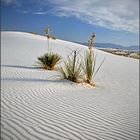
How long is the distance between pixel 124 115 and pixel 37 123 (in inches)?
78.9

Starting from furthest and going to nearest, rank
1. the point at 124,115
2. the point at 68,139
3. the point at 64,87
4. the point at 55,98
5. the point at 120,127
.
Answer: the point at 64,87, the point at 55,98, the point at 124,115, the point at 120,127, the point at 68,139

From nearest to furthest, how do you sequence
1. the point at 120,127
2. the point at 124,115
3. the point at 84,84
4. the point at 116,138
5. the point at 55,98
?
the point at 116,138 → the point at 120,127 → the point at 124,115 → the point at 55,98 → the point at 84,84

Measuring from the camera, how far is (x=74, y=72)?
7887mm

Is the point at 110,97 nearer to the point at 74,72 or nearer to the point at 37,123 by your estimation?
the point at 74,72

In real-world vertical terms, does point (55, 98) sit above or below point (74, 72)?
below

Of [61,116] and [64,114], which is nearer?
[61,116]

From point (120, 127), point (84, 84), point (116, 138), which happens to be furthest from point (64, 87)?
point (116, 138)

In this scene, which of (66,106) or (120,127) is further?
(66,106)

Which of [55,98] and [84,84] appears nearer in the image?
[55,98]

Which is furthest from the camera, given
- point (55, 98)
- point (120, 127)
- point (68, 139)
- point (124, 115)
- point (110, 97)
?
point (110, 97)

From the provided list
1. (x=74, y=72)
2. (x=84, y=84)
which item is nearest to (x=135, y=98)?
(x=84, y=84)

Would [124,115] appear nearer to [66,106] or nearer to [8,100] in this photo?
[66,106]

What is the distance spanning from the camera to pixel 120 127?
4.10m

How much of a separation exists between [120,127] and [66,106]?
1.31 metres
